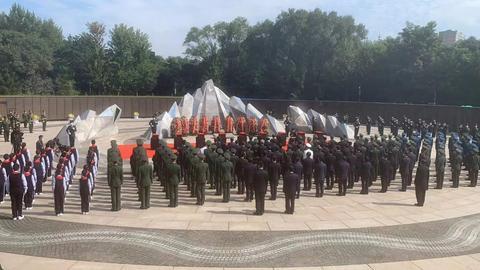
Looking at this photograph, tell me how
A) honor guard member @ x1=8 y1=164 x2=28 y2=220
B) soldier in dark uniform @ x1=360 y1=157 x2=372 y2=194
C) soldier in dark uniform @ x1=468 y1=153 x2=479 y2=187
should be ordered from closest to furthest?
honor guard member @ x1=8 y1=164 x2=28 y2=220 → soldier in dark uniform @ x1=360 y1=157 x2=372 y2=194 → soldier in dark uniform @ x1=468 y1=153 x2=479 y2=187

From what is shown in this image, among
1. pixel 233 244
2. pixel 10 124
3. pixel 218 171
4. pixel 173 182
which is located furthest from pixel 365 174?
pixel 10 124

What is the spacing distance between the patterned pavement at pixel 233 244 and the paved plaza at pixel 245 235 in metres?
0.02

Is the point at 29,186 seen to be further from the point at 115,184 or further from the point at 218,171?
the point at 218,171

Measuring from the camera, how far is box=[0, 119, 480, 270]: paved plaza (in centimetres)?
1125

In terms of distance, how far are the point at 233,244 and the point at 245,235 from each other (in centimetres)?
80

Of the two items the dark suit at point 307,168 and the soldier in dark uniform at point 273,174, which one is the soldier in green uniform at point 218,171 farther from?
the dark suit at point 307,168

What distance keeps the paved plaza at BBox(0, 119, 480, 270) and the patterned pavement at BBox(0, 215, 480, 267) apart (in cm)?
2

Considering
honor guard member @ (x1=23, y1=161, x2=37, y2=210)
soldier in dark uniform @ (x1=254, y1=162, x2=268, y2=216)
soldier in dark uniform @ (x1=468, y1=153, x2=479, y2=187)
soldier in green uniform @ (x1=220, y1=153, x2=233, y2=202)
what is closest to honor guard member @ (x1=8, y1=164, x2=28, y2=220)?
honor guard member @ (x1=23, y1=161, x2=37, y2=210)

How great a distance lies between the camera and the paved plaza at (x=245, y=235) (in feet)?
36.9

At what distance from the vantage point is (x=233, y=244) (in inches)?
488

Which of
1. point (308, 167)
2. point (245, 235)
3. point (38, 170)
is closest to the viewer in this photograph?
point (245, 235)

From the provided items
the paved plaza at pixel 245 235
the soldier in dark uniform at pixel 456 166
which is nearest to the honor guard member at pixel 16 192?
the paved plaza at pixel 245 235

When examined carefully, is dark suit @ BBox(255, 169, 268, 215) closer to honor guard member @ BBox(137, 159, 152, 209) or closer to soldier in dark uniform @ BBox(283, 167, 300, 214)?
soldier in dark uniform @ BBox(283, 167, 300, 214)

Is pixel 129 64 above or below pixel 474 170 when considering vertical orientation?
above
